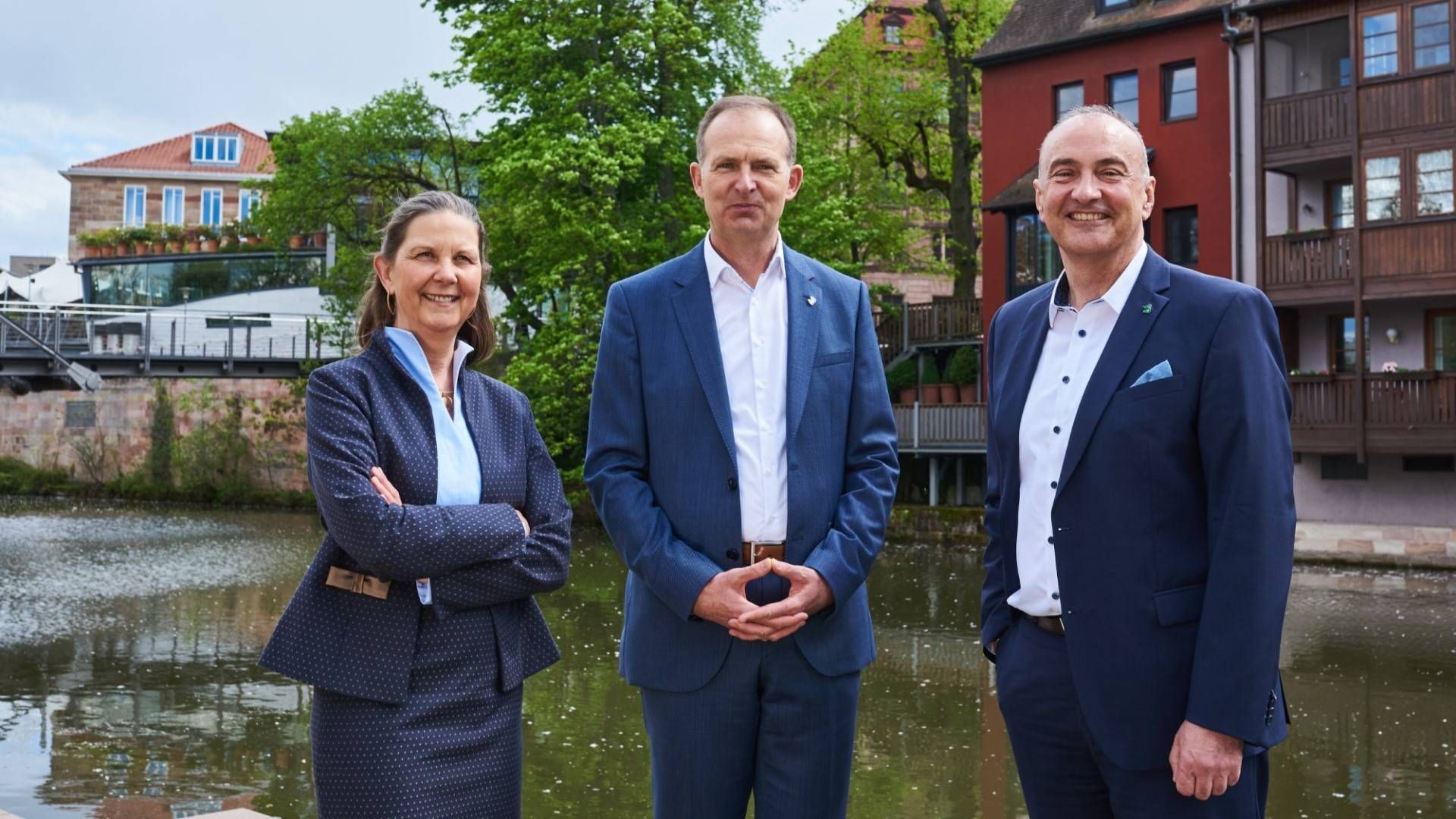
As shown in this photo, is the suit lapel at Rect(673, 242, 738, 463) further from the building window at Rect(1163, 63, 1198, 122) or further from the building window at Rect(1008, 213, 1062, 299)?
the building window at Rect(1008, 213, 1062, 299)

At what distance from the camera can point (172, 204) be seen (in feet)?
→ 204

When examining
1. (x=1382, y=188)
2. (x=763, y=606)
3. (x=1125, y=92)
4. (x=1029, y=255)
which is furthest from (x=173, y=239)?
(x=763, y=606)

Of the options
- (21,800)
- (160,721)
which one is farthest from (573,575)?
(21,800)

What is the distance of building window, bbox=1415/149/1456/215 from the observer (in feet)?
76.4

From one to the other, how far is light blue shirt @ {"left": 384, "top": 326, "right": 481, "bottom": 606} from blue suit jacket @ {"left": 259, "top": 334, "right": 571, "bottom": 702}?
0.02m

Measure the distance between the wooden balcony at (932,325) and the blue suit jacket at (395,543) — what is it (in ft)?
97.8

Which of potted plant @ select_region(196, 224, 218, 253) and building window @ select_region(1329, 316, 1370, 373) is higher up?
potted plant @ select_region(196, 224, 218, 253)

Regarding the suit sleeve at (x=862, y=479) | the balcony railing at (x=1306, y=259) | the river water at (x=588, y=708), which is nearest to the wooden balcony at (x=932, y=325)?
the balcony railing at (x=1306, y=259)

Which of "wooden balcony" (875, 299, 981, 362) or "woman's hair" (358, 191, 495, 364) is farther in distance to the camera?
"wooden balcony" (875, 299, 981, 362)

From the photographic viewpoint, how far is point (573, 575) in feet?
64.0

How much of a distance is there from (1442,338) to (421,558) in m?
25.0

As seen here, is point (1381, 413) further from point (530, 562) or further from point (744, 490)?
point (530, 562)

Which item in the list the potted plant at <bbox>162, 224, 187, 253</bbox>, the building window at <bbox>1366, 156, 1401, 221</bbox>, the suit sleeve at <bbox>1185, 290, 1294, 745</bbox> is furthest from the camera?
the potted plant at <bbox>162, 224, 187, 253</bbox>

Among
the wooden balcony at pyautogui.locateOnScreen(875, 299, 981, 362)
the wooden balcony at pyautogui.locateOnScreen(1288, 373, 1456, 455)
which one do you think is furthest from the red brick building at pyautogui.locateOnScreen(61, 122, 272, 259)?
the wooden balcony at pyautogui.locateOnScreen(1288, 373, 1456, 455)
